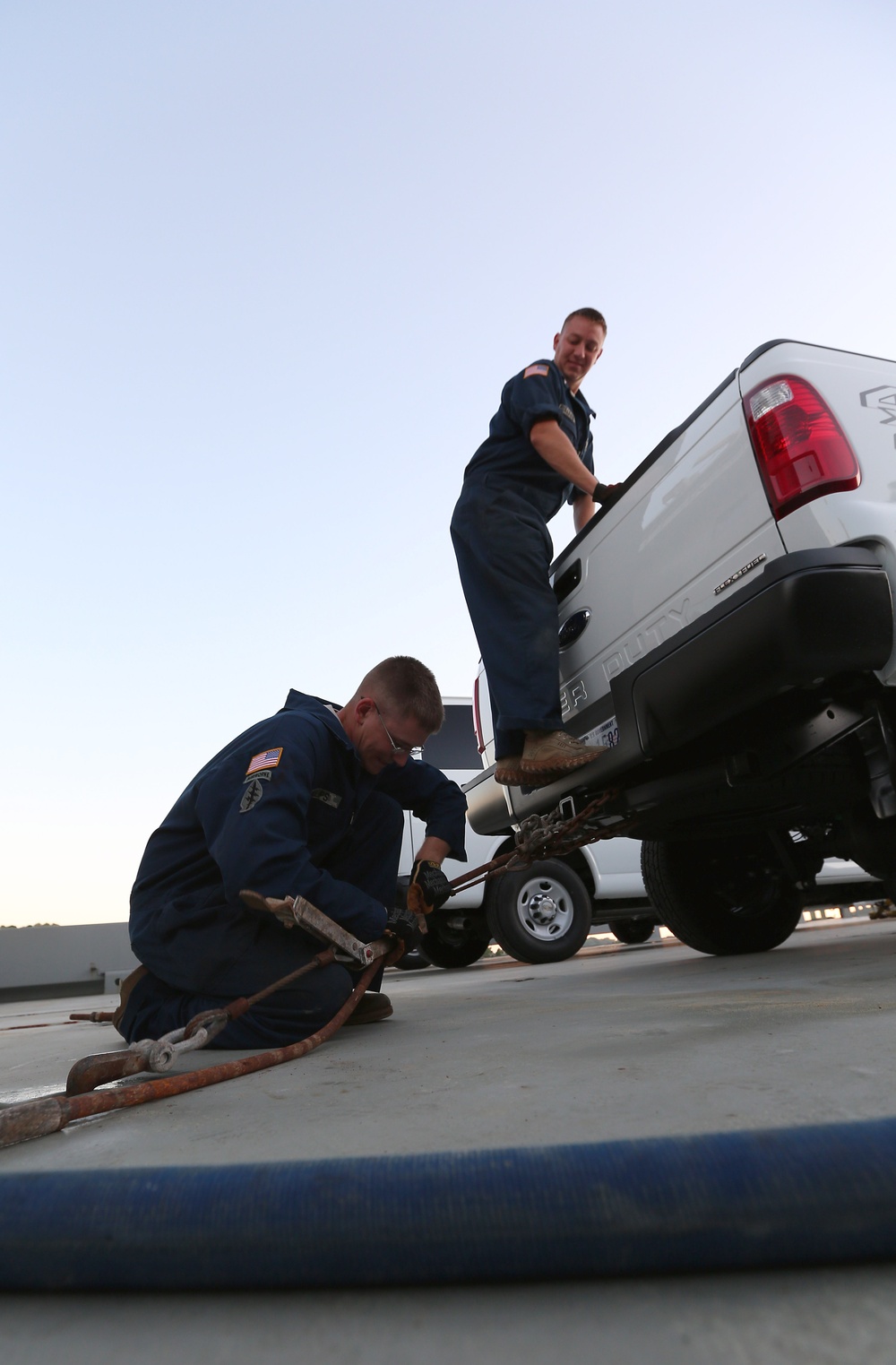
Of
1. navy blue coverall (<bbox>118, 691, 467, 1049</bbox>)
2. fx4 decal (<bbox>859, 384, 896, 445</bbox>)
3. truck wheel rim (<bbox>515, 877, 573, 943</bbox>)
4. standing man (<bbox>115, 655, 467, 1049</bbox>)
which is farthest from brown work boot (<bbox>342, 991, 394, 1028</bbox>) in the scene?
truck wheel rim (<bbox>515, 877, 573, 943</bbox>)

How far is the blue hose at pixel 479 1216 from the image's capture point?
1.93 ft

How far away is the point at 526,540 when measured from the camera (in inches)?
98.5

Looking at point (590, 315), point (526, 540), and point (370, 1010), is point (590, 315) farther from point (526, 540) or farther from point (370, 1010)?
point (370, 1010)

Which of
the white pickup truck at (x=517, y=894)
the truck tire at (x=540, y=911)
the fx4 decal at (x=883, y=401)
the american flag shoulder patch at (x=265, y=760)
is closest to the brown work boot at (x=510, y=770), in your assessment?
the american flag shoulder patch at (x=265, y=760)

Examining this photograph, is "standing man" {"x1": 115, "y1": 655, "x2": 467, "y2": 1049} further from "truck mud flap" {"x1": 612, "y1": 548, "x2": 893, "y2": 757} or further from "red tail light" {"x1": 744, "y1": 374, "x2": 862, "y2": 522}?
"red tail light" {"x1": 744, "y1": 374, "x2": 862, "y2": 522}

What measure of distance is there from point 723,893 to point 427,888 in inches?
61.6

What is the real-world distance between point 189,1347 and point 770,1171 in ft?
1.39

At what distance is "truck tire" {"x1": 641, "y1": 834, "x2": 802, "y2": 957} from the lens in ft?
10.2

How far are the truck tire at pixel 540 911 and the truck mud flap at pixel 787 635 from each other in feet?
9.03

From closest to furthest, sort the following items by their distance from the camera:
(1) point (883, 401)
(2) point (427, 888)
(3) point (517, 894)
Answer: (1) point (883, 401) → (2) point (427, 888) → (3) point (517, 894)

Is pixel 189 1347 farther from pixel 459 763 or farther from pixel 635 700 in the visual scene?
pixel 459 763

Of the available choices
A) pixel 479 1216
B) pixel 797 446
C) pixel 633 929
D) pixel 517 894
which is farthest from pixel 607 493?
pixel 633 929

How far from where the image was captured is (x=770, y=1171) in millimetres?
609

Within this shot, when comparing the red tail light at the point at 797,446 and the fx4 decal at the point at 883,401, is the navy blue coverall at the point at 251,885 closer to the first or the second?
the red tail light at the point at 797,446
